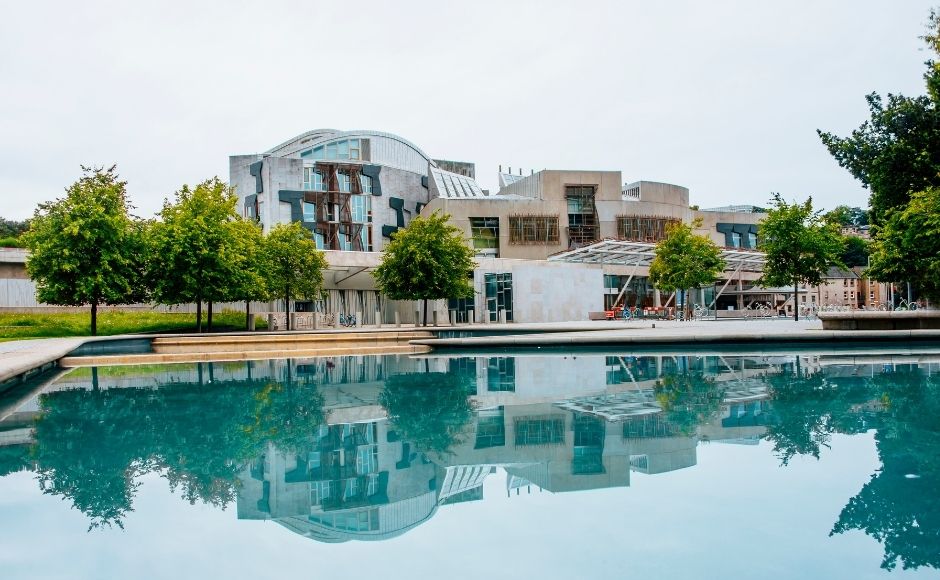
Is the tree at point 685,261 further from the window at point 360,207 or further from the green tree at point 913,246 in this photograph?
the window at point 360,207

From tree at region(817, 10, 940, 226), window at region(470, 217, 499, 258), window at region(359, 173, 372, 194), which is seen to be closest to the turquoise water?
tree at region(817, 10, 940, 226)

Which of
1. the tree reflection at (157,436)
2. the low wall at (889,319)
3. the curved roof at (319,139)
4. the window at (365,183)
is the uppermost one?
the curved roof at (319,139)

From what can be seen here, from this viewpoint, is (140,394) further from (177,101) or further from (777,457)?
(177,101)

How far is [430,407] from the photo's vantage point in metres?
8.61

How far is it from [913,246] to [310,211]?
151 ft

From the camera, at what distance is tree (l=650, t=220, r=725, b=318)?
3725 cm

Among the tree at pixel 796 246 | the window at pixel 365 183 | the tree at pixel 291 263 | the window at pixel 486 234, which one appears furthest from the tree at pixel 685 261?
the window at pixel 365 183

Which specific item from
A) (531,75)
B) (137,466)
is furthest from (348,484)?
(531,75)

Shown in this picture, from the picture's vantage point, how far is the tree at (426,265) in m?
31.5

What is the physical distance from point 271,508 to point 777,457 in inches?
164

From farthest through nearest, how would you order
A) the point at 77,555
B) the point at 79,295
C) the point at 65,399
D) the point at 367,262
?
the point at 367,262, the point at 79,295, the point at 65,399, the point at 77,555

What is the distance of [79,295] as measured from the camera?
909 inches

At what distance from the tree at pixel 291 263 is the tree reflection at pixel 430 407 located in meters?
20.6

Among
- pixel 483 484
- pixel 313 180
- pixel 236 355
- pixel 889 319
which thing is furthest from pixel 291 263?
pixel 483 484
